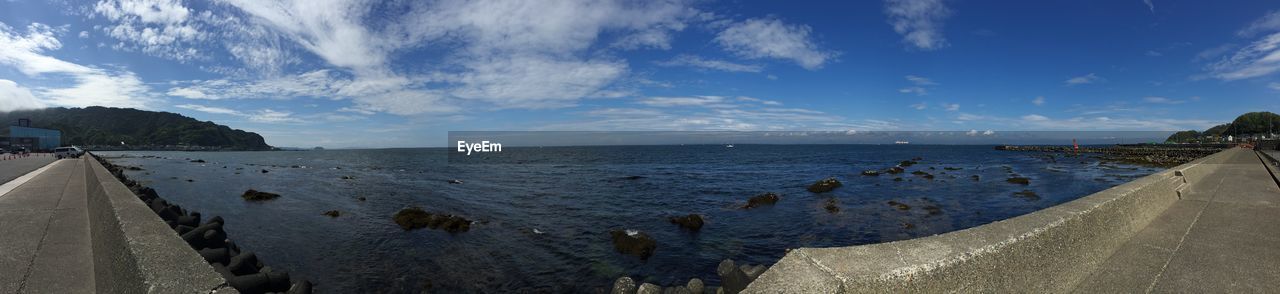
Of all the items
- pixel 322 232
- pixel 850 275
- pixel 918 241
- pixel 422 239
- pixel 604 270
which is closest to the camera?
pixel 850 275

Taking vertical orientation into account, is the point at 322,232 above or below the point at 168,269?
below

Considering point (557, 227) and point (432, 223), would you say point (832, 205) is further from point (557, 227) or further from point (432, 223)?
point (432, 223)

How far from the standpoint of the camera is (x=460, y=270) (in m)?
9.44

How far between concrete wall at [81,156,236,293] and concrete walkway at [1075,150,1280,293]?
7553mm

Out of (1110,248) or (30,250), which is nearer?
(1110,248)

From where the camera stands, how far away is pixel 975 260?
10.3 feet

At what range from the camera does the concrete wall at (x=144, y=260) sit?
3.85m

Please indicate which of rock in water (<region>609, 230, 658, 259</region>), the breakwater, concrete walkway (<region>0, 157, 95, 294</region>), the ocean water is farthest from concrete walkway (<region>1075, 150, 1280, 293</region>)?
concrete walkway (<region>0, 157, 95, 294</region>)

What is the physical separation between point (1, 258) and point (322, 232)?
23.3 ft

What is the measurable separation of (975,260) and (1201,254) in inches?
165

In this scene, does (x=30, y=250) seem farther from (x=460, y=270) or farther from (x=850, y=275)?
(x=850, y=275)

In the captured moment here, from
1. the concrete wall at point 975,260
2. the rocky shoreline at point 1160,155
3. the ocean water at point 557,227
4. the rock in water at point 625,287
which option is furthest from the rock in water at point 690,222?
the rocky shoreline at point 1160,155

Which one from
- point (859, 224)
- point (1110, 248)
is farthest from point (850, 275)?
point (859, 224)

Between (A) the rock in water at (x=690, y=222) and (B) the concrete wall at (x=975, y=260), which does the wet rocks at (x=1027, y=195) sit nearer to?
(A) the rock in water at (x=690, y=222)
